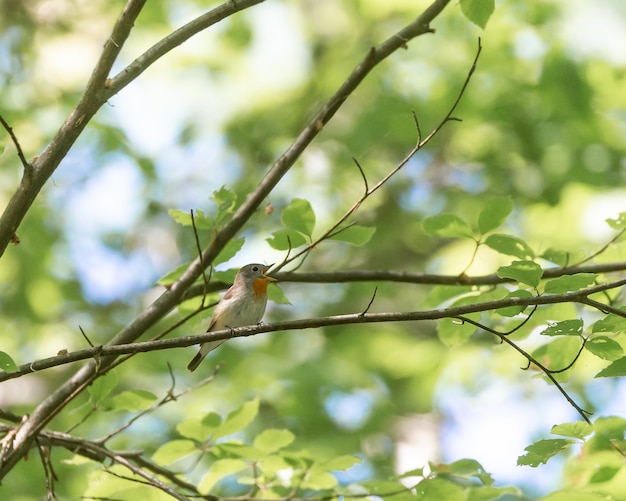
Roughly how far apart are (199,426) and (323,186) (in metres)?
6.85

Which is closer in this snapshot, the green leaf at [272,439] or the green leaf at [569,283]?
the green leaf at [569,283]

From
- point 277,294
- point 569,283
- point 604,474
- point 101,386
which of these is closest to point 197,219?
point 277,294

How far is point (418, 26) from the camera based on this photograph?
3330 mm

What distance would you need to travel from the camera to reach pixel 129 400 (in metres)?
3.27

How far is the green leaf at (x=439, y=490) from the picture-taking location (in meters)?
3.08

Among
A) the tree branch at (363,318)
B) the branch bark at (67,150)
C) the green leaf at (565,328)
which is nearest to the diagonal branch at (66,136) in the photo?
the branch bark at (67,150)

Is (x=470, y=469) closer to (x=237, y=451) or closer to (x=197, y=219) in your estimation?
(x=237, y=451)

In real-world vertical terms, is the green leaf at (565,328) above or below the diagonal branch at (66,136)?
below

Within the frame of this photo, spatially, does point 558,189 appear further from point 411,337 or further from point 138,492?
point 138,492

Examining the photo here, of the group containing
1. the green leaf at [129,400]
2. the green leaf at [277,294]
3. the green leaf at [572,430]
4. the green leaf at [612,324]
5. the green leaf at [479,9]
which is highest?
the green leaf at [479,9]

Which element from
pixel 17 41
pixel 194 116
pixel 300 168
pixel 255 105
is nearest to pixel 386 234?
pixel 300 168

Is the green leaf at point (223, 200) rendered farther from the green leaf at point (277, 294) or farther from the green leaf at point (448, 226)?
the green leaf at point (448, 226)

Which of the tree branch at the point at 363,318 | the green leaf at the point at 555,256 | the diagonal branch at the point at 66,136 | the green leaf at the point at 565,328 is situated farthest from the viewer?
the green leaf at the point at 555,256

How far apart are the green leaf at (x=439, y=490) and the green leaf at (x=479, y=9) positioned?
Answer: 1836 mm
